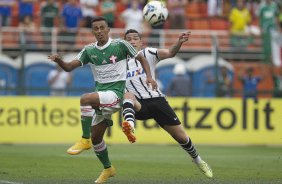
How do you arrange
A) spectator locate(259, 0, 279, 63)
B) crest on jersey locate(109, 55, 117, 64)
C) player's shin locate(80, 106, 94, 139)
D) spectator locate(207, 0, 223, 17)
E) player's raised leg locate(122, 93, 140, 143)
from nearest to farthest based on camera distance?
player's raised leg locate(122, 93, 140, 143) → crest on jersey locate(109, 55, 117, 64) → player's shin locate(80, 106, 94, 139) → spectator locate(259, 0, 279, 63) → spectator locate(207, 0, 223, 17)

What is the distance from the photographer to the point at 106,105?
478 inches

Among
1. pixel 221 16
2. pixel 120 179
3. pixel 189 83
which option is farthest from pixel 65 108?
pixel 120 179

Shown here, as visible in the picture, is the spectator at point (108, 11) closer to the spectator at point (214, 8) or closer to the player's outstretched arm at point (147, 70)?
the spectator at point (214, 8)

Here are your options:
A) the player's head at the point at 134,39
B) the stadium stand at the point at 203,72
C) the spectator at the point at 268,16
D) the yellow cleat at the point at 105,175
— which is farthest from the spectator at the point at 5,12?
the yellow cleat at the point at 105,175

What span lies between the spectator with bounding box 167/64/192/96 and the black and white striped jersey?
9.75 metres

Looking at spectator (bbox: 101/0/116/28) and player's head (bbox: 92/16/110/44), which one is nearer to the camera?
player's head (bbox: 92/16/110/44)

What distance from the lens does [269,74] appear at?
2591 centimetres

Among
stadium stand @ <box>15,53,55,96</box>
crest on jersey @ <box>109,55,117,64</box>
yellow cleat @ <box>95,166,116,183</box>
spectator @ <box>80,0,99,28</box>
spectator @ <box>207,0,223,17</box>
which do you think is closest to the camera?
crest on jersey @ <box>109,55,117,64</box>

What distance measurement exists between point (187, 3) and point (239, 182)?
52.0ft

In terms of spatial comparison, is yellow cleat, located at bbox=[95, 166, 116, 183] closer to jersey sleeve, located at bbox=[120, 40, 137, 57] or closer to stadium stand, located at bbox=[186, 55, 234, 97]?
jersey sleeve, located at bbox=[120, 40, 137, 57]

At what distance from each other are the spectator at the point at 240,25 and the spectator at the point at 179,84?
274 centimetres

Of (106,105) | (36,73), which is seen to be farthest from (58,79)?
(106,105)

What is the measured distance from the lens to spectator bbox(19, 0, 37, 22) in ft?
84.1

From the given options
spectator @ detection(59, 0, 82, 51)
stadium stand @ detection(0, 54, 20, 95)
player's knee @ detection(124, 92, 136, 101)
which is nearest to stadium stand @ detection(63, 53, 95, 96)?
spectator @ detection(59, 0, 82, 51)
